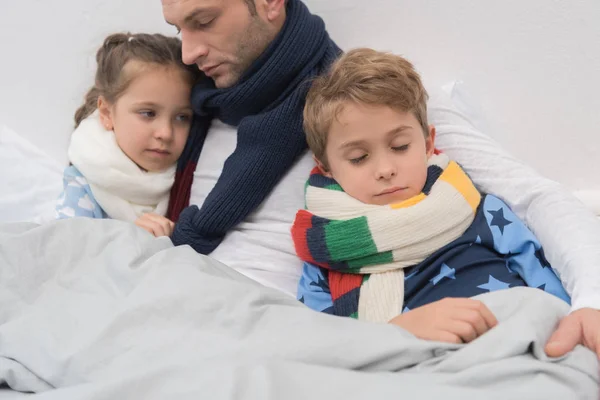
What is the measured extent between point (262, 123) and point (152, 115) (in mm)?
262

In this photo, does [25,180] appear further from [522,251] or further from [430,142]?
[522,251]

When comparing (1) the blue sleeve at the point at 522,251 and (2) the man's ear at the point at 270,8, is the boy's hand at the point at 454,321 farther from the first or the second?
(2) the man's ear at the point at 270,8

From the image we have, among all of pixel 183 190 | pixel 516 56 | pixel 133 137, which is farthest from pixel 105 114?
pixel 516 56

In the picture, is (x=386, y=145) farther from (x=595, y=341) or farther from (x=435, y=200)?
(x=595, y=341)

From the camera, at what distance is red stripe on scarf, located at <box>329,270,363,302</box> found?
1.08 meters

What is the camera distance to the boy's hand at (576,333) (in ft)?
2.49

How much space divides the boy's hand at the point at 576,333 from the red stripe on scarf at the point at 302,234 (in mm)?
440

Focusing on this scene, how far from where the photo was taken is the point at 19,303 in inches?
37.5

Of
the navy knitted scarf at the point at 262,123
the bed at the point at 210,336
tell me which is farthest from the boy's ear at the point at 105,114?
the bed at the point at 210,336

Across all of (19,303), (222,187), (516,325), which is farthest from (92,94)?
(516,325)

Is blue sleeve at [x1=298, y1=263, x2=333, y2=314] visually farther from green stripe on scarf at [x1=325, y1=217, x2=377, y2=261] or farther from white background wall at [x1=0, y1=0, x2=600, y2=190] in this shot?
white background wall at [x1=0, y1=0, x2=600, y2=190]

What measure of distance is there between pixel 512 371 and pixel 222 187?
0.69 m

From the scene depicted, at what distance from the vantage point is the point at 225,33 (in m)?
1.27

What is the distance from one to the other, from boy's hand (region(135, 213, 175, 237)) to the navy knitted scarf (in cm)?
3
